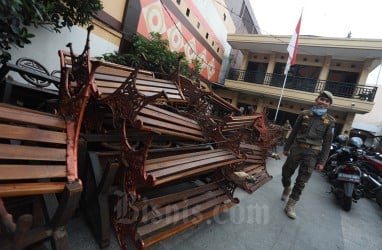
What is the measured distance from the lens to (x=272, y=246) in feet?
8.02

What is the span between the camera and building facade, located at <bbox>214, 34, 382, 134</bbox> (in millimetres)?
10859

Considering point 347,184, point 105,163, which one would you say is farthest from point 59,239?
point 347,184

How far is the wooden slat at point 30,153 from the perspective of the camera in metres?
1.36

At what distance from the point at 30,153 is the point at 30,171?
0.44 ft

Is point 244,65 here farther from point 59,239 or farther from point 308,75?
point 59,239

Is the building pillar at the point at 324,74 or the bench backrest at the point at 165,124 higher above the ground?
the building pillar at the point at 324,74

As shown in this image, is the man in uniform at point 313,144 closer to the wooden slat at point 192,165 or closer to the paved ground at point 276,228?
the paved ground at point 276,228

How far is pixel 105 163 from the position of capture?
2.21 meters

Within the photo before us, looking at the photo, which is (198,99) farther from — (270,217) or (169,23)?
(169,23)

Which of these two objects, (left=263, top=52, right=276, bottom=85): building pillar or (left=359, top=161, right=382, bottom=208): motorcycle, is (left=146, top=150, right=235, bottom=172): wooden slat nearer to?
(left=359, top=161, right=382, bottom=208): motorcycle

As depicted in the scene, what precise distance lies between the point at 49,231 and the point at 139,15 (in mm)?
6550

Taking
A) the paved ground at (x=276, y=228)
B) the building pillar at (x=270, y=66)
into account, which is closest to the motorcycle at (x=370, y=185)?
the paved ground at (x=276, y=228)

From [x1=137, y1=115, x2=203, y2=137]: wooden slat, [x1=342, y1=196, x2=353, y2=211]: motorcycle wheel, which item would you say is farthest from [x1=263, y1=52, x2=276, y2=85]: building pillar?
[x1=137, y1=115, x2=203, y2=137]: wooden slat

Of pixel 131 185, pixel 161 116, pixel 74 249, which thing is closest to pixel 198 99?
pixel 161 116
